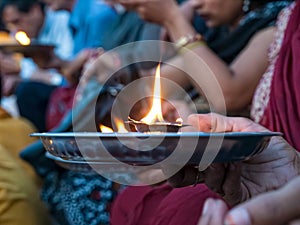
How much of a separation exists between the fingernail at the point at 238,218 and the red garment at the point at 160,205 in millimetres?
484

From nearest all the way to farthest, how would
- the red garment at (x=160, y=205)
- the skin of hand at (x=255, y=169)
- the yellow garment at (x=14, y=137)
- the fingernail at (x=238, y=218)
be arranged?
the fingernail at (x=238, y=218)
the skin of hand at (x=255, y=169)
the red garment at (x=160, y=205)
the yellow garment at (x=14, y=137)

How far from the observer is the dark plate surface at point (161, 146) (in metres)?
0.72

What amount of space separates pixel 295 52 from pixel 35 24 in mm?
2812

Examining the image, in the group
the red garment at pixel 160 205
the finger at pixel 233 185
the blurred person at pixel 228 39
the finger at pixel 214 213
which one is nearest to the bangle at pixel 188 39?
the blurred person at pixel 228 39

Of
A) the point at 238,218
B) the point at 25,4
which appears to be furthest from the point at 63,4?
the point at 238,218

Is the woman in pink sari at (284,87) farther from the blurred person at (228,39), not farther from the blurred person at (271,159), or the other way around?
the blurred person at (228,39)

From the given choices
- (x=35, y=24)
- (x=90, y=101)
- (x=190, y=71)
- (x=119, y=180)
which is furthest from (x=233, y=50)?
(x=35, y=24)

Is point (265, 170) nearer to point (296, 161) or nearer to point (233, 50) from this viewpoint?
point (296, 161)

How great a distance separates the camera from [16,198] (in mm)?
1666

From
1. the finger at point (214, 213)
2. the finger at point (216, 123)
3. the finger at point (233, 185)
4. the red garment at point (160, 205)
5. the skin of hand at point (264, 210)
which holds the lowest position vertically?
the red garment at point (160, 205)

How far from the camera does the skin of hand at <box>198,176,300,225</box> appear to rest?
66cm

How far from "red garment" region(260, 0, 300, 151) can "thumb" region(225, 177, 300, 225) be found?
0.59 meters

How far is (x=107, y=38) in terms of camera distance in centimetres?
288

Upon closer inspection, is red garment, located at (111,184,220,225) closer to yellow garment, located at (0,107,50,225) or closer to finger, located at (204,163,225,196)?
finger, located at (204,163,225,196)
